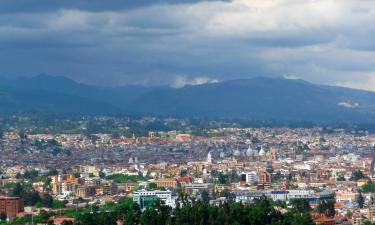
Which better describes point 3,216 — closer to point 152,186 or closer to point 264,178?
point 152,186

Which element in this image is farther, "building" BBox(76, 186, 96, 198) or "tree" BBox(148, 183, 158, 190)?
"building" BBox(76, 186, 96, 198)

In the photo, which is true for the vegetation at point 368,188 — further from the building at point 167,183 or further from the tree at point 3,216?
the tree at point 3,216

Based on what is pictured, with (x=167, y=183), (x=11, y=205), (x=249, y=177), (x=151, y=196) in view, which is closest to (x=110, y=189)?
(x=167, y=183)

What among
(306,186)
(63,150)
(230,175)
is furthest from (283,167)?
(63,150)

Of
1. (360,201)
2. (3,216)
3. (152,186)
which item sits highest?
(152,186)

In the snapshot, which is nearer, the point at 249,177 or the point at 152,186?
the point at 152,186

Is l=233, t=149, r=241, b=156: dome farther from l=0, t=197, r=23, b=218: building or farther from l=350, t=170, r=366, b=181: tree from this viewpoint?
l=0, t=197, r=23, b=218: building

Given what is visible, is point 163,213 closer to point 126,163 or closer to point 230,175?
point 230,175

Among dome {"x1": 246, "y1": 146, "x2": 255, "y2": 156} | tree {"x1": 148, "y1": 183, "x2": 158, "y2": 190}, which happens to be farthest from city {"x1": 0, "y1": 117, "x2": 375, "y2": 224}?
dome {"x1": 246, "y1": 146, "x2": 255, "y2": 156}
